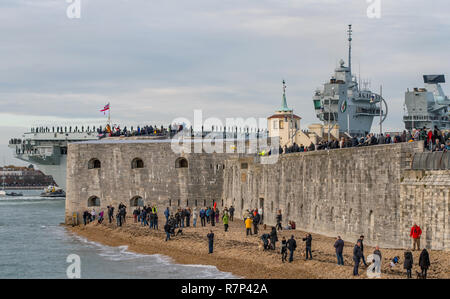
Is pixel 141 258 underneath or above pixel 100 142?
underneath

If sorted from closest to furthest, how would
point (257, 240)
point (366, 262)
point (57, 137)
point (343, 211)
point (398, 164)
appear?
point (366, 262)
point (398, 164)
point (343, 211)
point (257, 240)
point (57, 137)

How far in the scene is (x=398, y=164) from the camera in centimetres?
2909

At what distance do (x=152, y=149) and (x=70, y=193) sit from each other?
7509 millimetres

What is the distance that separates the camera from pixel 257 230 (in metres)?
40.2

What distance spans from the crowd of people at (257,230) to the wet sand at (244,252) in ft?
1.09

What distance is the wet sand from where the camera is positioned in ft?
86.9

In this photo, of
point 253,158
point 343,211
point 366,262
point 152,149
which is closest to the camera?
point 366,262

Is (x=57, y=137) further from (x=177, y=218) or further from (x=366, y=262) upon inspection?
(x=366, y=262)

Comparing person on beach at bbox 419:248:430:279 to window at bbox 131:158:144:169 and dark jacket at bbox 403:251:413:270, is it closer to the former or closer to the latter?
dark jacket at bbox 403:251:413:270

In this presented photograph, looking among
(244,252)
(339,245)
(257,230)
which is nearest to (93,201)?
(257,230)

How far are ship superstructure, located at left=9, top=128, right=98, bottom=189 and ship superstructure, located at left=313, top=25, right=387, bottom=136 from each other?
30511 millimetres

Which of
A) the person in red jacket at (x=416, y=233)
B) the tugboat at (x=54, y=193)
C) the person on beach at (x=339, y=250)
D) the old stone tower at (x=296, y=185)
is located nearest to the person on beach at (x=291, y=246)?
the person on beach at (x=339, y=250)

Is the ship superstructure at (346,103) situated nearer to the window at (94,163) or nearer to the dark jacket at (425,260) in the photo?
the window at (94,163)
